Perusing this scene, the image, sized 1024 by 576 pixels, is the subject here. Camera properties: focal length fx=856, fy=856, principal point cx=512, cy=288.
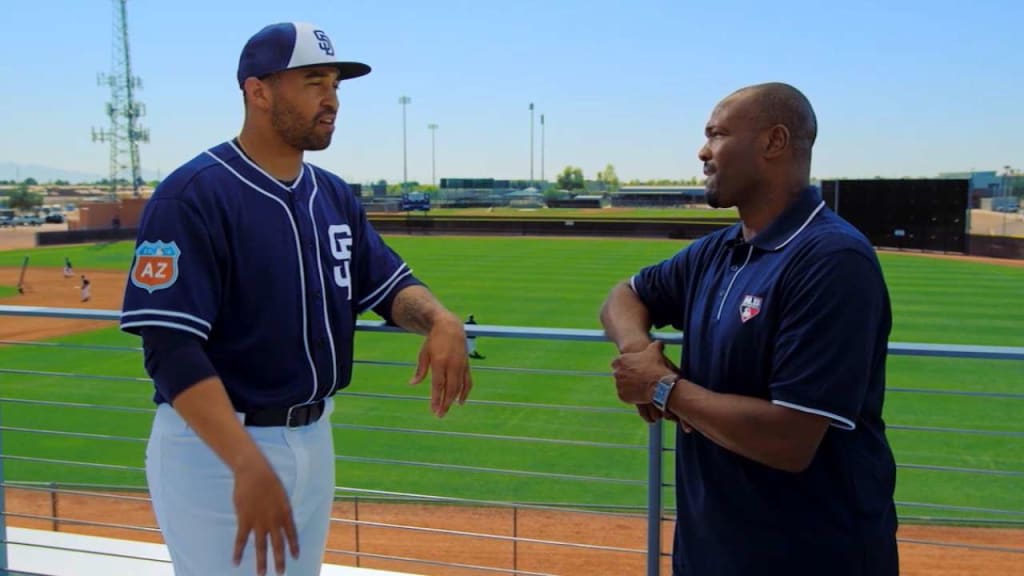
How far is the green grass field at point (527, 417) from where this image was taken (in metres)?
9.11

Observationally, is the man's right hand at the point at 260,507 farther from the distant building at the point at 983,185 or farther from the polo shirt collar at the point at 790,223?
the distant building at the point at 983,185

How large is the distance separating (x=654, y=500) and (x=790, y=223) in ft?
3.65

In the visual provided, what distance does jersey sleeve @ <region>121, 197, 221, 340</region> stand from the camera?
1.73 metres

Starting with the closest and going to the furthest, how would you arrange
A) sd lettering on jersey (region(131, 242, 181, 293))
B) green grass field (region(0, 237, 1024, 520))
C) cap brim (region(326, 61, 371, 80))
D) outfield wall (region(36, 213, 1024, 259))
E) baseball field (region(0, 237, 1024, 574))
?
sd lettering on jersey (region(131, 242, 181, 293)) → cap brim (region(326, 61, 371, 80)) → baseball field (region(0, 237, 1024, 574)) → green grass field (region(0, 237, 1024, 520)) → outfield wall (region(36, 213, 1024, 259))

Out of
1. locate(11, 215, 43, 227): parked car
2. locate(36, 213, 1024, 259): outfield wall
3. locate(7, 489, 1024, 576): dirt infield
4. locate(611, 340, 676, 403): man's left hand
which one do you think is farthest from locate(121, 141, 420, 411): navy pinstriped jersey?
locate(11, 215, 43, 227): parked car

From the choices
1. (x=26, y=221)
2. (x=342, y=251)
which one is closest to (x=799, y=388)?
(x=342, y=251)

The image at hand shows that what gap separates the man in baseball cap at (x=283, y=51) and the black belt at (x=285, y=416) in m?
0.76

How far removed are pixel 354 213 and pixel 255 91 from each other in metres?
0.43

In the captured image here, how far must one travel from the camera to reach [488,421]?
11.3 metres

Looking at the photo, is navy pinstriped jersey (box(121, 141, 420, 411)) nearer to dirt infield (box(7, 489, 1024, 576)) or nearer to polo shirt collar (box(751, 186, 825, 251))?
polo shirt collar (box(751, 186, 825, 251))

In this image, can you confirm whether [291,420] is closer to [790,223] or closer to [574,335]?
[574,335]

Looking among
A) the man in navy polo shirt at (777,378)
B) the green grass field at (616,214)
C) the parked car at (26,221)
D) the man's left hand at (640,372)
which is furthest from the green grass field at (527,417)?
the parked car at (26,221)

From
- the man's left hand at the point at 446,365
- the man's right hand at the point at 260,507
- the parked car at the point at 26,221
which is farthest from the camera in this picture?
the parked car at the point at 26,221

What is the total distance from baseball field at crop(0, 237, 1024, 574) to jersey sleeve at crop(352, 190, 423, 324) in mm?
410
